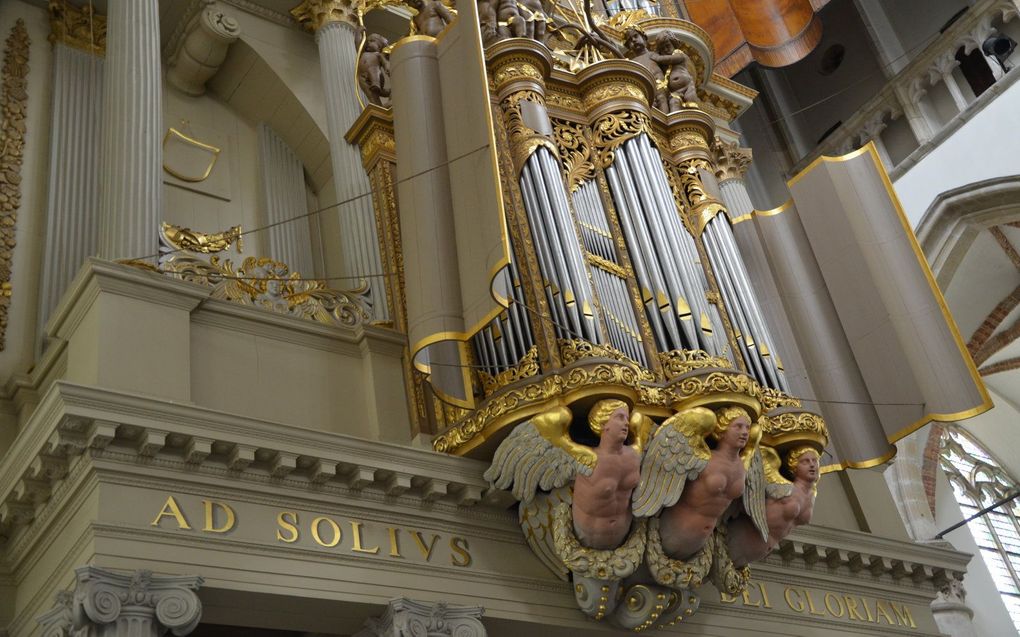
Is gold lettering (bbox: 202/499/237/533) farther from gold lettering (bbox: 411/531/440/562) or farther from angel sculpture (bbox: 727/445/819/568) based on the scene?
angel sculpture (bbox: 727/445/819/568)

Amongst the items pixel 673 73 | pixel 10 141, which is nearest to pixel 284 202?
pixel 10 141

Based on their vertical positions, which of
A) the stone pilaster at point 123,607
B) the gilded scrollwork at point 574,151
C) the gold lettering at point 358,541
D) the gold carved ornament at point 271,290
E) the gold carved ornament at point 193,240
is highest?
the gilded scrollwork at point 574,151

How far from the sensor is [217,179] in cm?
917

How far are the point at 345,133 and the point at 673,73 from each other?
2765 mm

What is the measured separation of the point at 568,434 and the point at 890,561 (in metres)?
3.56

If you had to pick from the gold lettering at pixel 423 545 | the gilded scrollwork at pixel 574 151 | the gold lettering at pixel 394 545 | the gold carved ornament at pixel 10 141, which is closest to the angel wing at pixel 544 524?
the gold lettering at pixel 423 545

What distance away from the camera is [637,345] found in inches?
281

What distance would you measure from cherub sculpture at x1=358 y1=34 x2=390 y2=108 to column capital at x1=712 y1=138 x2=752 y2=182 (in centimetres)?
366

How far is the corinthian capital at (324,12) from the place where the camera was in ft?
31.8

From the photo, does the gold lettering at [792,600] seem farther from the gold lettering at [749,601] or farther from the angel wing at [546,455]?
the angel wing at [546,455]

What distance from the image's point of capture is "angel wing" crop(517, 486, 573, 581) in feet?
21.9

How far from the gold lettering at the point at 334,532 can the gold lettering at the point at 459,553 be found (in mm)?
722

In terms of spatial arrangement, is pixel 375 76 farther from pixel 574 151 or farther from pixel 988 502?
pixel 988 502

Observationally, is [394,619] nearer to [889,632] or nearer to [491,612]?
[491,612]
